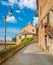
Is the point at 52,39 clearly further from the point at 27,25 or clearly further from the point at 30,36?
the point at 27,25

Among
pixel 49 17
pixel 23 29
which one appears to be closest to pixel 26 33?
pixel 23 29

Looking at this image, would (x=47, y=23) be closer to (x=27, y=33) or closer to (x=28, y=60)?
(x=28, y=60)

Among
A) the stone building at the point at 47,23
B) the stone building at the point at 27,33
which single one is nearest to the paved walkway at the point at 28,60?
the stone building at the point at 47,23

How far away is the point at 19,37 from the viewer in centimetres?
12100

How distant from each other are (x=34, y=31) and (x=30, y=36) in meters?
6.97

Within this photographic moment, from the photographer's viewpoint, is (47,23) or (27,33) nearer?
(47,23)

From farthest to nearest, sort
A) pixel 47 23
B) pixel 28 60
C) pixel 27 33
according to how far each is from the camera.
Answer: pixel 27 33
pixel 47 23
pixel 28 60

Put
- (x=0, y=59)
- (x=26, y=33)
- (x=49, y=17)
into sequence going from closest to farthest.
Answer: (x=0, y=59) → (x=49, y=17) → (x=26, y=33)

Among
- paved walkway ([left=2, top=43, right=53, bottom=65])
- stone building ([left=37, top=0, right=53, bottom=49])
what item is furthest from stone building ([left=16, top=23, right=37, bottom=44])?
paved walkway ([left=2, top=43, right=53, bottom=65])

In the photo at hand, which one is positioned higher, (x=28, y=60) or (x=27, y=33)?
(x=27, y=33)

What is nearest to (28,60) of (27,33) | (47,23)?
(47,23)

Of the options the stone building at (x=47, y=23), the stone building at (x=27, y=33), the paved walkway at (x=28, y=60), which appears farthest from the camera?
the stone building at (x=27, y=33)

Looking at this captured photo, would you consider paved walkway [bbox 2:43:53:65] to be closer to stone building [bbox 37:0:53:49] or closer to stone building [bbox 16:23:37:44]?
stone building [bbox 37:0:53:49]

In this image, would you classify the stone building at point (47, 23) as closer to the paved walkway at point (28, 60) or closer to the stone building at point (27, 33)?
the paved walkway at point (28, 60)
